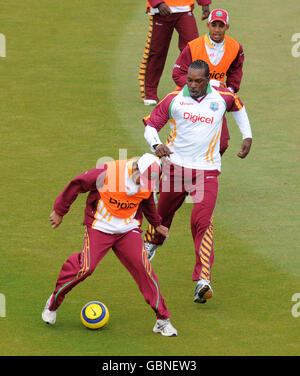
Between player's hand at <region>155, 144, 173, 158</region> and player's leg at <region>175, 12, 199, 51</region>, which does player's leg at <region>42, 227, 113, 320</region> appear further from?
player's leg at <region>175, 12, 199, 51</region>

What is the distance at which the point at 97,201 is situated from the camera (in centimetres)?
1097

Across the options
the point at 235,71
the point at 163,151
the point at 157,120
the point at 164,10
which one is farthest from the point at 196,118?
the point at 164,10

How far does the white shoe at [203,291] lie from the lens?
11750mm

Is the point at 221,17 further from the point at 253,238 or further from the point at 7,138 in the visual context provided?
the point at 7,138

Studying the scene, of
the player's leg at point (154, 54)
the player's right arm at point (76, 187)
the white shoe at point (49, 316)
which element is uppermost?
the player's leg at point (154, 54)

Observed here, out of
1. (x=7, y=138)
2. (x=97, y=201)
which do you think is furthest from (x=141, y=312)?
(x=7, y=138)

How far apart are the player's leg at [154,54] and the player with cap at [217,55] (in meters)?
4.49

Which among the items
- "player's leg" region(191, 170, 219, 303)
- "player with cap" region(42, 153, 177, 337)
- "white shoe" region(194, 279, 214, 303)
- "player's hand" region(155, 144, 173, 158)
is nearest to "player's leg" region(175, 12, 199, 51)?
"player's leg" region(191, 170, 219, 303)

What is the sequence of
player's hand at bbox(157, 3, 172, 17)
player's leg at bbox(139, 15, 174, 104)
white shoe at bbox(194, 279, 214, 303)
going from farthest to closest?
player's leg at bbox(139, 15, 174, 104) < player's hand at bbox(157, 3, 172, 17) < white shoe at bbox(194, 279, 214, 303)

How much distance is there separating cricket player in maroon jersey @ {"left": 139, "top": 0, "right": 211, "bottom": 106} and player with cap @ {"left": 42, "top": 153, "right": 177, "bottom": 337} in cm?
810

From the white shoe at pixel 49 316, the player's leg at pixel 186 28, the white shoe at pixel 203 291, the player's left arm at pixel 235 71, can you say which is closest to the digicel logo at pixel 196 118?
the white shoe at pixel 203 291

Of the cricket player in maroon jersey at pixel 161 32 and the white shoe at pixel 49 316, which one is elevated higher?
the cricket player in maroon jersey at pixel 161 32

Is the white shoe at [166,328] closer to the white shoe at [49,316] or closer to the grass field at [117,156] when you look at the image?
the grass field at [117,156]

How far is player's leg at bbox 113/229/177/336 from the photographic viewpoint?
10.9 meters
